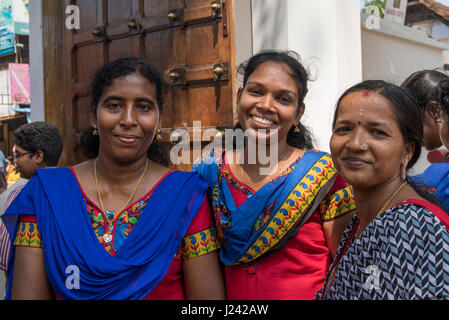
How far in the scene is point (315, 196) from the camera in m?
1.83

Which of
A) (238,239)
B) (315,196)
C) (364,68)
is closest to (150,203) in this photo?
(238,239)

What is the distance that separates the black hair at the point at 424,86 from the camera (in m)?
2.12

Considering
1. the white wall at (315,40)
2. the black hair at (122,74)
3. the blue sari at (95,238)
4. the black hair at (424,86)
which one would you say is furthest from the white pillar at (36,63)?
the black hair at (424,86)

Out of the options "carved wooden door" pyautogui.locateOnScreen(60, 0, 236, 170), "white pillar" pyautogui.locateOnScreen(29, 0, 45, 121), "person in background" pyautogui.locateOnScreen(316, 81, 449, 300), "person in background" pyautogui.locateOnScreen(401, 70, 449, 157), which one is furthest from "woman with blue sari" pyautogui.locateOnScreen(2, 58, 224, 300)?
"white pillar" pyautogui.locateOnScreen(29, 0, 45, 121)

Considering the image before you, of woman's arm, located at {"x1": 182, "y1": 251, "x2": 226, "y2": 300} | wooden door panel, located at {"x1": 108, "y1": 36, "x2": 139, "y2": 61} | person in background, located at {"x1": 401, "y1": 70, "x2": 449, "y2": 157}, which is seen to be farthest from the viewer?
wooden door panel, located at {"x1": 108, "y1": 36, "x2": 139, "y2": 61}

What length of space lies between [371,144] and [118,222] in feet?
3.45

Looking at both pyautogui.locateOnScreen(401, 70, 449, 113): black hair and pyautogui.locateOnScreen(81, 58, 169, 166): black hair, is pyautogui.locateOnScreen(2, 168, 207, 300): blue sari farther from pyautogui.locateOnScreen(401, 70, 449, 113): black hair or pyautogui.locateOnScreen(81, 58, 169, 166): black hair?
pyautogui.locateOnScreen(401, 70, 449, 113): black hair

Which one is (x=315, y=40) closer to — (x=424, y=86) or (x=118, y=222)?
(x=424, y=86)

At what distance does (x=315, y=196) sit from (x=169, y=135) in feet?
6.81

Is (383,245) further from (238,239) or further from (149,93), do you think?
Result: (149,93)

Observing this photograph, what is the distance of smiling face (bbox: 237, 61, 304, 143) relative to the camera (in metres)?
1.90

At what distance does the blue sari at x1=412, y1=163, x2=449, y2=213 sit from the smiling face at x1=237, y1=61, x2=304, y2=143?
0.63 metres

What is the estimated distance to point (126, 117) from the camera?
5.72 ft

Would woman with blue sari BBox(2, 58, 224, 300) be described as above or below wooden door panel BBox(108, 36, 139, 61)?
below
